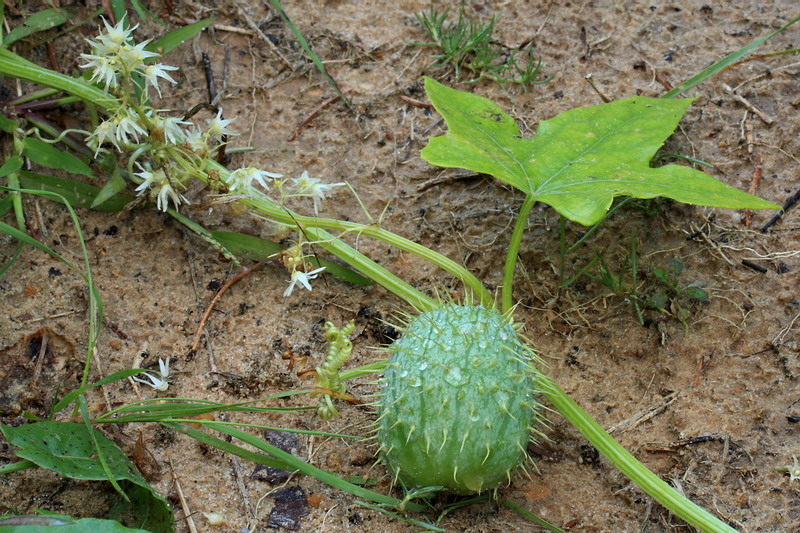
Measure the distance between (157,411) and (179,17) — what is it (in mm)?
1822

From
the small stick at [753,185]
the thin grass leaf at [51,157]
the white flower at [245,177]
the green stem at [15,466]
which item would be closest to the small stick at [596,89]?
the small stick at [753,185]

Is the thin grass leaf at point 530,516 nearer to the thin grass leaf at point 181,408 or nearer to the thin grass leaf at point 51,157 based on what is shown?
the thin grass leaf at point 181,408

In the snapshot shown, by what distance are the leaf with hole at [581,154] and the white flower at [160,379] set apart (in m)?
1.09

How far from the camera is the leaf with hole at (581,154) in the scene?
2.30 metres

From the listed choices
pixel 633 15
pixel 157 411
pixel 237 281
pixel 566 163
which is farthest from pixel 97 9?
pixel 633 15

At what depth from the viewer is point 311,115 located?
3.19 meters

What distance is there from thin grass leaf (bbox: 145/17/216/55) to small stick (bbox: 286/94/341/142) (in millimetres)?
553

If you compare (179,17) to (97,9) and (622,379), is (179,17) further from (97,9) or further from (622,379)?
(622,379)

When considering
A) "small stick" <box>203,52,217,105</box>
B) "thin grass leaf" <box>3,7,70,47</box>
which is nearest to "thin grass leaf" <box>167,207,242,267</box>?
"small stick" <box>203,52,217,105</box>

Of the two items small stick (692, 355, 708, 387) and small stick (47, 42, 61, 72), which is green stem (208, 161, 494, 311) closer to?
small stick (692, 355, 708, 387)

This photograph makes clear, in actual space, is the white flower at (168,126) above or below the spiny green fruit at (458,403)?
above

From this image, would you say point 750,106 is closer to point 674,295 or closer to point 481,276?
point 674,295

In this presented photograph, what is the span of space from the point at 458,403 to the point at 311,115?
161 centimetres

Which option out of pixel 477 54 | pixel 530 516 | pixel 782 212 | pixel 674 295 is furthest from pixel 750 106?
pixel 530 516
